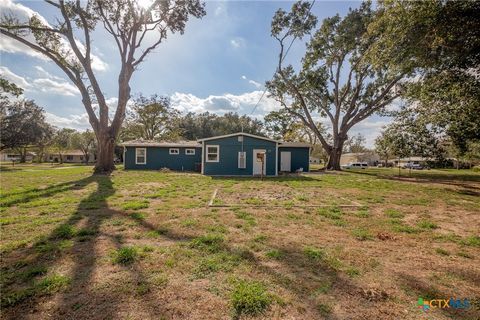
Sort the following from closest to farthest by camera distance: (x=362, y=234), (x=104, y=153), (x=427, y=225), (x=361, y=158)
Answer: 1. (x=362, y=234)
2. (x=427, y=225)
3. (x=104, y=153)
4. (x=361, y=158)

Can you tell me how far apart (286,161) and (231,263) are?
712 inches

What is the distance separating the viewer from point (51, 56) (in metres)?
14.0

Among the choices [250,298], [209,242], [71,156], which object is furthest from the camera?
[71,156]

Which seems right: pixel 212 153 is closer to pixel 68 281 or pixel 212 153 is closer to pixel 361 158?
pixel 68 281

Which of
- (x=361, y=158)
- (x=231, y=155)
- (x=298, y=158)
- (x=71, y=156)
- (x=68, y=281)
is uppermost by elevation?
(x=361, y=158)

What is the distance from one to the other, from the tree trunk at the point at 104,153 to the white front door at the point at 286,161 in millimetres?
13477

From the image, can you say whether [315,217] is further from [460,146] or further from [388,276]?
[460,146]

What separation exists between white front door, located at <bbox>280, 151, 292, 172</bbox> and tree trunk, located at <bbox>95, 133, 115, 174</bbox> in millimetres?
13477

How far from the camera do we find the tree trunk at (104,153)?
15.6 meters

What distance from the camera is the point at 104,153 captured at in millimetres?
15953

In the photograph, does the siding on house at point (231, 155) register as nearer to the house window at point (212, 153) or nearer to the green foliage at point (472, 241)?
the house window at point (212, 153)

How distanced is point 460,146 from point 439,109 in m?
3.45

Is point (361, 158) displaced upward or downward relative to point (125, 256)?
upward

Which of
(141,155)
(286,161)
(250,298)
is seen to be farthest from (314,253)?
(141,155)
